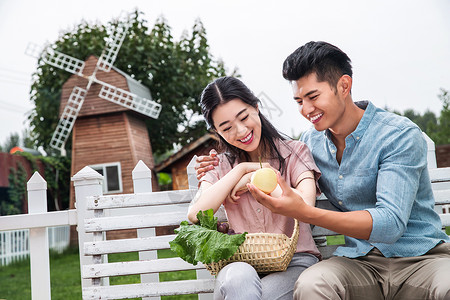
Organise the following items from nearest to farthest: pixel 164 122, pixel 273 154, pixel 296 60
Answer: pixel 296 60
pixel 273 154
pixel 164 122

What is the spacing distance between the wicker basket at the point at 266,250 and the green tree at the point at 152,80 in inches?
765

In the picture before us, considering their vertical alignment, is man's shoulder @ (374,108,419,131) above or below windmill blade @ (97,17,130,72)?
below

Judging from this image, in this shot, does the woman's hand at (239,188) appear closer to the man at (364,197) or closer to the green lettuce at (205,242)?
the green lettuce at (205,242)

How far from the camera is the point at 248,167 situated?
2.52 metres

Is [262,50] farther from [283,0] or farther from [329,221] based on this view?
[329,221]

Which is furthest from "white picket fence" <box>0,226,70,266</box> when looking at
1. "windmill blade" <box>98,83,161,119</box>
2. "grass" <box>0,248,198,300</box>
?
"windmill blade" <box>98,83,161,119</box>

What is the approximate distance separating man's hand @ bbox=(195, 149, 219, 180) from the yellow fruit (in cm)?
72

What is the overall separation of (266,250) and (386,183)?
0.64 m

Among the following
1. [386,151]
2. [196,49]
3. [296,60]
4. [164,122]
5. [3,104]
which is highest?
[3,104]

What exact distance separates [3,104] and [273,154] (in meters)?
42.9

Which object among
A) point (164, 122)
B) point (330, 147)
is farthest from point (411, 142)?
point (164, 122)

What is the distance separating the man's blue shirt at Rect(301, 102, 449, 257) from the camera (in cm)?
212

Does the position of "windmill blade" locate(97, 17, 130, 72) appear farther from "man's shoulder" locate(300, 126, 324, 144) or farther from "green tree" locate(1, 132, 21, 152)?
"green tree" locate(1, 132, 21, 152)

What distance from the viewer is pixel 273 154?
2.70 meters
